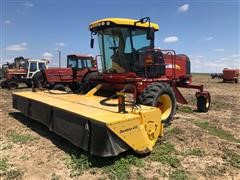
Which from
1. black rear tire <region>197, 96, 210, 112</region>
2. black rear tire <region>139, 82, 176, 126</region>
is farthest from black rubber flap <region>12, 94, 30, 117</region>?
black rear tire <region>197, 96, 210, 112</region>

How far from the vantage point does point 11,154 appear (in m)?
4.95

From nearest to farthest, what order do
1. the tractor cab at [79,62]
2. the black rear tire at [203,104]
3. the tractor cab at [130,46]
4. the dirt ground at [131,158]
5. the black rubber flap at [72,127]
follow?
the dirt ground at [131,158] → the black rubber flap at [72,127] → the tractor cab at [130,46] → the black rear tire at [203,104] → the tractor cab at [79,62]

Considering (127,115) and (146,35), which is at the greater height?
(146,35)

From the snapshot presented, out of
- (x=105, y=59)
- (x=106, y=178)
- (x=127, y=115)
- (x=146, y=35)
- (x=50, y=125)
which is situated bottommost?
(x=106, y=178)

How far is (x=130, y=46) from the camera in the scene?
280 inches

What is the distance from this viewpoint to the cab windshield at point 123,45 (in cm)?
709

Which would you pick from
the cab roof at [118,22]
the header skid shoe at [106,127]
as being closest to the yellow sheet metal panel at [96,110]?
the header skid shoe at [106,127]

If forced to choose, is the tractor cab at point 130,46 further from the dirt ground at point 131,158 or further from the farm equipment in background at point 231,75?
the farm equipment in background at point 231,75

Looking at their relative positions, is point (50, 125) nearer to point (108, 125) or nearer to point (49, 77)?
point (108, 125)

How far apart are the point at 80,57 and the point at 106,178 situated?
11677mm

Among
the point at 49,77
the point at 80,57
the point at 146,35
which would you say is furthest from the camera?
the point at 80,57

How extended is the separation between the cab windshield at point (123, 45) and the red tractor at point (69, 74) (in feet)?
19.6

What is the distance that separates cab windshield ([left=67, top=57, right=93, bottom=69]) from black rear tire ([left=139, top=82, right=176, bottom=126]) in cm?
910

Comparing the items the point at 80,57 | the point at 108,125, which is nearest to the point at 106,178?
the point at 108,125
